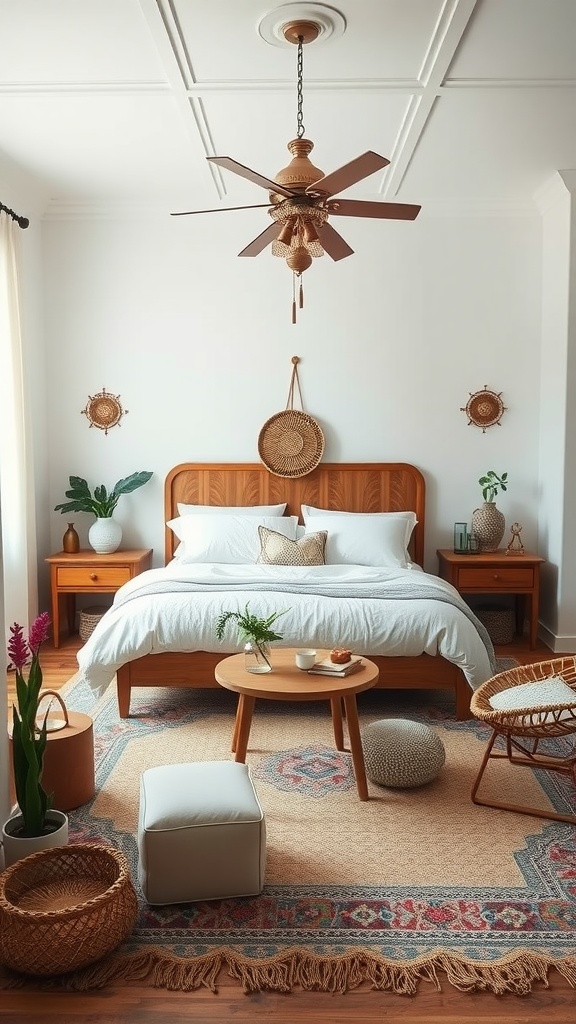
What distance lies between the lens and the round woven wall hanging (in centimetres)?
586

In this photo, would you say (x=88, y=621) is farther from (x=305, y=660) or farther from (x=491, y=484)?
(x=491, y=484)

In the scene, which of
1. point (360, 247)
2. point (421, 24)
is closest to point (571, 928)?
point (421, 24)

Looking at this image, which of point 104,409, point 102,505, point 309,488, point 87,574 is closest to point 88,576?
point 87,574

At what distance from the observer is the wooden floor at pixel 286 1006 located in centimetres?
209

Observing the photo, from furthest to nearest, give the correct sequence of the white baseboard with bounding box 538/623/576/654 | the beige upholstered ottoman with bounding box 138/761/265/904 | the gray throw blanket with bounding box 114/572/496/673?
1. the white baseboard with bounding box 538/623/576/654
2. the gray throw blanket with bounding box 114/572/496/673
3. the beige upholstered ottoman with bounding box 138/761/265/904

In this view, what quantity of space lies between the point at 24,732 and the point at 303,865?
38.8 inches

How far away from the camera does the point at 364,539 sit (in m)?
5.36

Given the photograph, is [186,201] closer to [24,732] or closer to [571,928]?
[24,732]

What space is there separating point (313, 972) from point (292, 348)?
4.29 meters

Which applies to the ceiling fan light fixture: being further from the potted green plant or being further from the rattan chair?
the rattan chair

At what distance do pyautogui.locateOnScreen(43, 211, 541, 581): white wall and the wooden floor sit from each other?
3.95 m

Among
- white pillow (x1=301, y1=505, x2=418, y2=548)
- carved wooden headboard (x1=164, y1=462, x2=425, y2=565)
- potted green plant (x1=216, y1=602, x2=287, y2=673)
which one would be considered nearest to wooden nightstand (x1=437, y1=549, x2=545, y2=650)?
white pillow (x1=301, y1=505, x2=418, y2=548)

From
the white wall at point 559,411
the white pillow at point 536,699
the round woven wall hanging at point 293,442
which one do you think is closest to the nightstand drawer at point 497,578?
the white wall at point 559,411

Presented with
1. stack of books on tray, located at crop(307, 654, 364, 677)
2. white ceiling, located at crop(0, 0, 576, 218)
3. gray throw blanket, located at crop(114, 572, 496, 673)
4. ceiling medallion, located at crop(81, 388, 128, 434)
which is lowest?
stack of books on tray, located at crop(307, 654, 364, 677)
